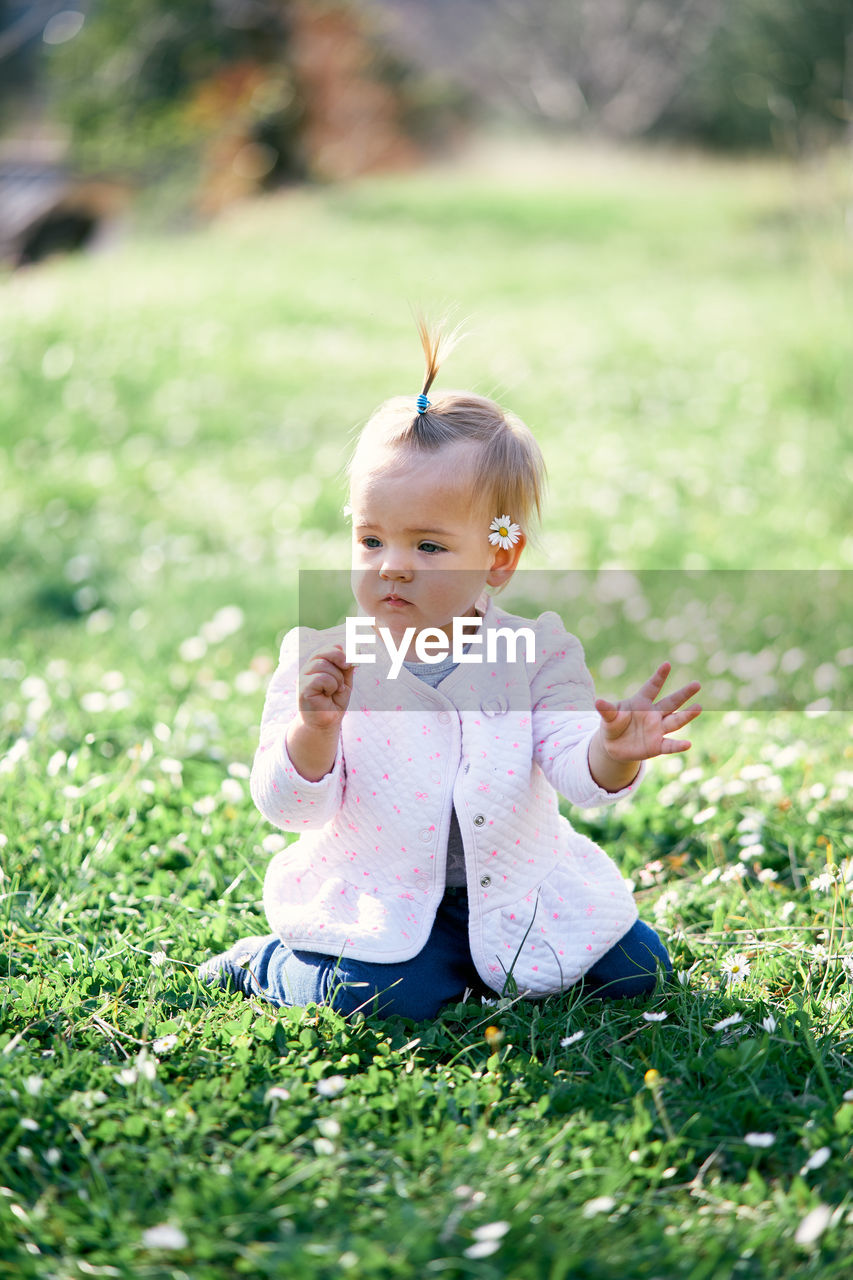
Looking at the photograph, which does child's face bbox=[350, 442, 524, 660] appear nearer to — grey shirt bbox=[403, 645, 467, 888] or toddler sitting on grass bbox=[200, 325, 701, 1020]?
toddler sitting on grass bbox=[200, 325, 701, 1020]

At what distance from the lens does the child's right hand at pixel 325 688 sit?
8.21ft

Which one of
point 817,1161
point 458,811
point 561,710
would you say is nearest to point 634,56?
point 561,710

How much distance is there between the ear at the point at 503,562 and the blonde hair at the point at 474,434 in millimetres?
46

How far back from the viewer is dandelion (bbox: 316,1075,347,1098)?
241 centimetres

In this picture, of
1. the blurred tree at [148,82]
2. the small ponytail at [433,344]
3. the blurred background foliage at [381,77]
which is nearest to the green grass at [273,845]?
the small ponytail at [433,344]

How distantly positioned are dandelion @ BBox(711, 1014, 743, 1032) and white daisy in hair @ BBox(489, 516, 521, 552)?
1132mm

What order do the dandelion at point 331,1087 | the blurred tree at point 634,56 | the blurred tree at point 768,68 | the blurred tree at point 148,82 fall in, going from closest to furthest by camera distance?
1. the dandelion at point 331,1087
2. the blurred tree at point 148,82
3. the blurred tree at point 768,68
4. the blurred tree at point 634,56

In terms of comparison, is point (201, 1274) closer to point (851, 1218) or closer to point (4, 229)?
point (851, 1218)

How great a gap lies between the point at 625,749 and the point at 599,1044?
0.68 metres

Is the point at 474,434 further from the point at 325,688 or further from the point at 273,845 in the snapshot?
the point at 273,845

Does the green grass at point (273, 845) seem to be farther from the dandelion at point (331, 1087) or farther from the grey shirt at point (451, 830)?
the grey shirt at point (451, 830)

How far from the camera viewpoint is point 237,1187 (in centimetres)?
213

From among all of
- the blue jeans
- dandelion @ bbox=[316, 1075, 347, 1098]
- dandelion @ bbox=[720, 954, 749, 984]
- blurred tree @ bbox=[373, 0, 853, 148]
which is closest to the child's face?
the blue jeans

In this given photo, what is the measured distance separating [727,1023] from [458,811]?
74cm
